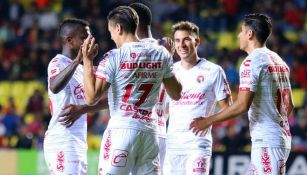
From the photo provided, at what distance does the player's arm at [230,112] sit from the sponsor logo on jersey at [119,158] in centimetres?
143

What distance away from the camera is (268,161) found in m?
9.05

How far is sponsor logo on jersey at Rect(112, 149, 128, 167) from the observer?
8.27 meters

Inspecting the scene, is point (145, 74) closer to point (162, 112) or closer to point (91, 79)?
point (91, 79)

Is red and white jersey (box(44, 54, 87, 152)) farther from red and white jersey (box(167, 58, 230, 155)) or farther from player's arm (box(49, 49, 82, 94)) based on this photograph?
red and white jersey (box(167, 58, 230, 155))

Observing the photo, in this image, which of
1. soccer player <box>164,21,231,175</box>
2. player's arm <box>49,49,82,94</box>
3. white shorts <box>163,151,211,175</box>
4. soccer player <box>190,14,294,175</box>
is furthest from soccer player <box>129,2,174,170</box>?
soccer player <box>190,14,294,175</box>

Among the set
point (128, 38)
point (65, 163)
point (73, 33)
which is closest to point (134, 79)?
point (128, 38)

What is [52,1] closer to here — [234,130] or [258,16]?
[234,130]

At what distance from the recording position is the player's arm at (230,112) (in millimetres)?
9000

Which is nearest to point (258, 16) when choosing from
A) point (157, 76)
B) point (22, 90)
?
point (157, 76)

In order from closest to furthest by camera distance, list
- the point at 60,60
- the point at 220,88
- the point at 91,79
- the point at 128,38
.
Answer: the point at 91,79 → the point at 128,38 → the point at 60,60 → the point at 220,88

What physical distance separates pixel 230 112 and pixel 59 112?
1856 millimetres

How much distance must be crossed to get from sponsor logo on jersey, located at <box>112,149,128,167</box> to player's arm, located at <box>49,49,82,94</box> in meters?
1.14

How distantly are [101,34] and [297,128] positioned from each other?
6.62m

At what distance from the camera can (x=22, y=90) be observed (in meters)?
20.5
